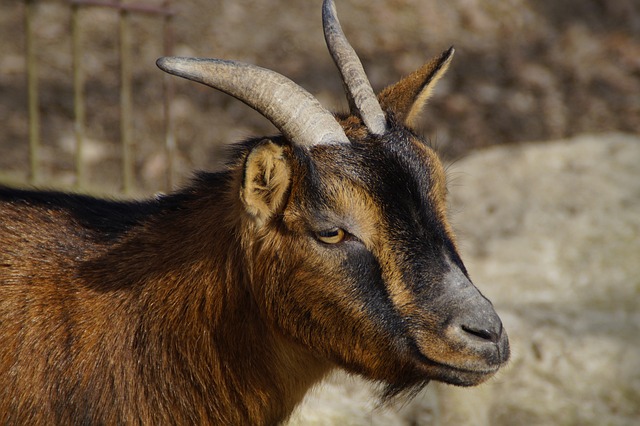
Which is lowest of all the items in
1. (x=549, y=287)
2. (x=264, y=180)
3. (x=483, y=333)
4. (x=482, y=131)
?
(x=549, y=287)

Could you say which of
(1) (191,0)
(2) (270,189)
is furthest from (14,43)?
(2) (270,189)

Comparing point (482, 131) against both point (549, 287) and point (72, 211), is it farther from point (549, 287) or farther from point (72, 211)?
point (72, 211)

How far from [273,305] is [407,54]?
27.2ft

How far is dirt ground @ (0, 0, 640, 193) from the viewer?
998 centimetres

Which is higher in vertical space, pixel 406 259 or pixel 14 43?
pixel 14 43

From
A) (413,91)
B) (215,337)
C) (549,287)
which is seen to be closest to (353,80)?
(413,91)

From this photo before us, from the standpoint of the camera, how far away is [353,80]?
166 inches

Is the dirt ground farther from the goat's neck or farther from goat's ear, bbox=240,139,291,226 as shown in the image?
goat's ear, bbox=240,139,291,226

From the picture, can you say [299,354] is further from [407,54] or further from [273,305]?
[407,54]

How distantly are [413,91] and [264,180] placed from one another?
1174 millimetres

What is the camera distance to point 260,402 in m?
3.99

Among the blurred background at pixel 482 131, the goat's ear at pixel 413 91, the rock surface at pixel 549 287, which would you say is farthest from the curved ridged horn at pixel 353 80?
the blurred background at pixel 482 131

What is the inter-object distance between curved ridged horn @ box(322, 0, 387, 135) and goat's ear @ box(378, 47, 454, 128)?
25 centimetres

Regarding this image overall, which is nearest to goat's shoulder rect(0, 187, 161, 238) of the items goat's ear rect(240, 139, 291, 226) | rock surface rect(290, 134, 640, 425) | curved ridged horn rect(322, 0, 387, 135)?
goat's ear rect(240, 139, 291, 226)
